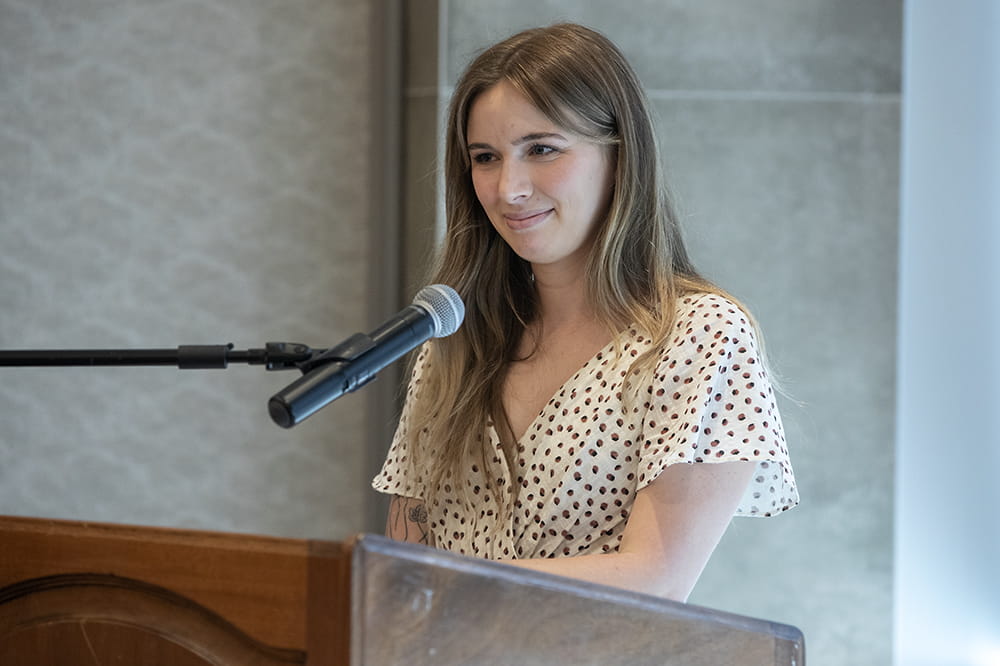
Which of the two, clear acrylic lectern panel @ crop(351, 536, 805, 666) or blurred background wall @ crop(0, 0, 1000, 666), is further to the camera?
blurred background wall @ crop(0, 0, 1000, 666)

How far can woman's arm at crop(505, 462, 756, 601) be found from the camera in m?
1.36

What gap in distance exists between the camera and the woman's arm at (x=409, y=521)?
1.80 metres

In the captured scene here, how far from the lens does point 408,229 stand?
324 cm

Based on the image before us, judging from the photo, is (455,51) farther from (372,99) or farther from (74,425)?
(74,425)

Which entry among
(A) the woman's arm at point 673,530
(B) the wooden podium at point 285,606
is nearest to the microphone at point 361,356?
(B) the wooden podium at point 285,606

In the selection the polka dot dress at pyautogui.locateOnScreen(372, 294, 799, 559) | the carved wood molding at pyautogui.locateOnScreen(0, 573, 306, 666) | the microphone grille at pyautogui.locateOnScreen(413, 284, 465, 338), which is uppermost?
the microphone grille at pyautogui.locateOnScreen(413, 284, 465, 338)

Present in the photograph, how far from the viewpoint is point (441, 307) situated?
112 cm

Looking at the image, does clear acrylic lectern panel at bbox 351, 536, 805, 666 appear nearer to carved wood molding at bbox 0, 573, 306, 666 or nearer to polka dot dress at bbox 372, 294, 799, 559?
carved wood molding at bbox 0, 573, 306, 666

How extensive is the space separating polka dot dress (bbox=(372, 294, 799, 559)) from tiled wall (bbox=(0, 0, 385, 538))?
1868 millimetres

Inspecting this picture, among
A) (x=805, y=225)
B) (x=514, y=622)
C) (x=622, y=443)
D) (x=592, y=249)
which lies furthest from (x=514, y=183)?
(x=805, y=225)

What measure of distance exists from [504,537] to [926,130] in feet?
6.34

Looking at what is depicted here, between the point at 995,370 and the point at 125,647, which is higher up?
the point at 995,370

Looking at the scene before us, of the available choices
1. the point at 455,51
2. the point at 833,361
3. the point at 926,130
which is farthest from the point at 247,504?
the point at 926,130

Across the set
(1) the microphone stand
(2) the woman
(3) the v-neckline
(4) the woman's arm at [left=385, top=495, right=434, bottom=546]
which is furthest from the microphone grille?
(4) the woman's arm at [left=385, top=495, right=434, bottom=546]
